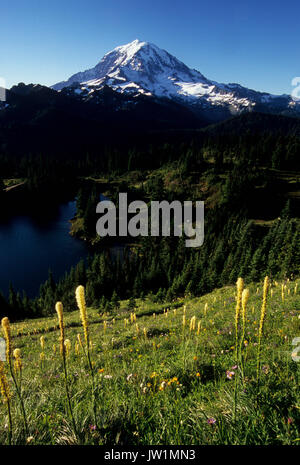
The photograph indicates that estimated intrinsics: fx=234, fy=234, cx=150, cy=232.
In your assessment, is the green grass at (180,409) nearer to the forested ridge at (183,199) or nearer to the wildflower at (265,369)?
the wildflower at (265,369)

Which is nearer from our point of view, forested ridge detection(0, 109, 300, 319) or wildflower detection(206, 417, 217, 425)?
wildflower detection(206, 417, 217, 425)

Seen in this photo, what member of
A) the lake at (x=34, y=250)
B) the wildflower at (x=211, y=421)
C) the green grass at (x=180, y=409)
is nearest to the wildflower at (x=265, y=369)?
the green grass at (x=180, y=409)

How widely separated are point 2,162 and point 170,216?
452ft

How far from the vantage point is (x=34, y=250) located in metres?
92.4

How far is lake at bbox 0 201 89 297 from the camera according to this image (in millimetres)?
78875

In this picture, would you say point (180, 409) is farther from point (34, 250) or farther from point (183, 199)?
point (183, 199)

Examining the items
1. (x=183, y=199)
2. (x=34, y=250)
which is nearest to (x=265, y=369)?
(x=34, y=250)

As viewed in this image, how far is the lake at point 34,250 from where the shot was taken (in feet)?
259

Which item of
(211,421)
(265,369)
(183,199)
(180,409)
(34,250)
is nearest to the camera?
(211,421)

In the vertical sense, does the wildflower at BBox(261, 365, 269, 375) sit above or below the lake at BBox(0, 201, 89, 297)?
above

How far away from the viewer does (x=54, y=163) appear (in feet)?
567

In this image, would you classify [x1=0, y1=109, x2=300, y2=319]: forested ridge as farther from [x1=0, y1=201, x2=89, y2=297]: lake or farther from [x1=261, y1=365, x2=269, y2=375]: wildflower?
[x1=261, y1=365, x2=269, y2=375]: wildflower

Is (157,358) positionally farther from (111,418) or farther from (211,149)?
(211,149)

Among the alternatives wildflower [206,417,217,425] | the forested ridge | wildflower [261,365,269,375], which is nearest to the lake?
the forested ridge
